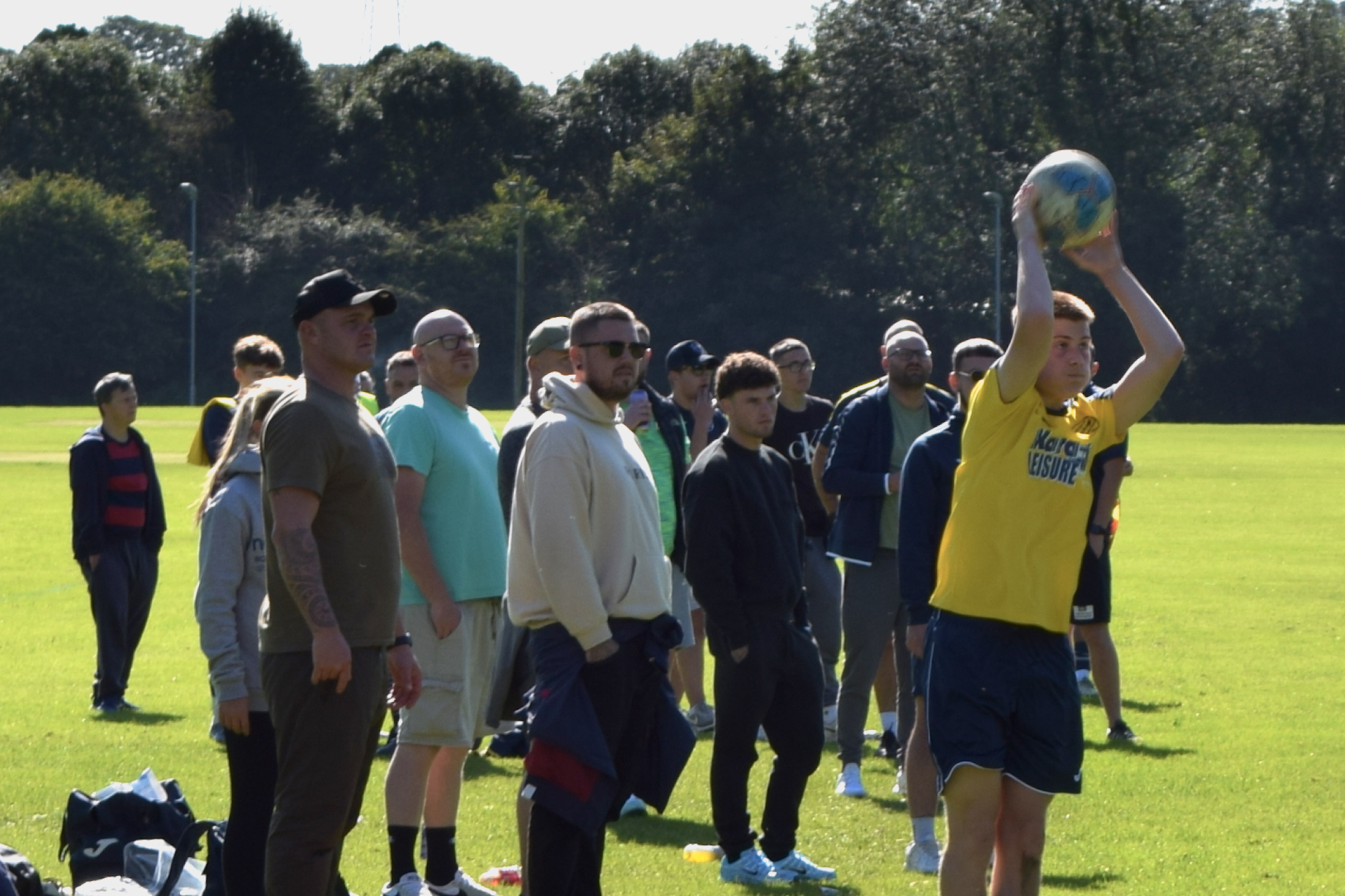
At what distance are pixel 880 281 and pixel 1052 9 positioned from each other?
503 inches

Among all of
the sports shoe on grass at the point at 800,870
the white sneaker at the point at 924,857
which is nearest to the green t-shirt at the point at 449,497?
the sports shoe on grass at the point at 800,870

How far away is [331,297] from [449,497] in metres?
1.51

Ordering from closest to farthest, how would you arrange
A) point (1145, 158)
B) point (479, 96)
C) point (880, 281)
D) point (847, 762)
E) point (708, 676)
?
point (847, 762)
point (708, 676)
point (1145, 158)
point (880, 281)
point (479, 96)

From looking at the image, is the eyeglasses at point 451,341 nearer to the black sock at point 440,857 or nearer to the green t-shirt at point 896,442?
the black sock at point 440,857

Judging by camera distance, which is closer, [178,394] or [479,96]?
[178,394]

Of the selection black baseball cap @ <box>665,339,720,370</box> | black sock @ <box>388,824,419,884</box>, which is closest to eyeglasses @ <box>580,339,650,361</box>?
black sock @ <box>388,824,419,884</box>

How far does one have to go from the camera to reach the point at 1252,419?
68.0 metres

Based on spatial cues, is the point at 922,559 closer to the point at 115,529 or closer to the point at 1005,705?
the point at 1005,705

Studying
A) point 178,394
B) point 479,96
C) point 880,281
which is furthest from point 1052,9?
point 178,394

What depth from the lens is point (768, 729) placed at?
680 centimetres

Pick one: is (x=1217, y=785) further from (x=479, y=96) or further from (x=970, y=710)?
(x=479, y=96)

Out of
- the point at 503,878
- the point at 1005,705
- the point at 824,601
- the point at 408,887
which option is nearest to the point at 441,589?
the point at 408,887

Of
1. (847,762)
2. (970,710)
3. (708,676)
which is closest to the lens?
(970,710)

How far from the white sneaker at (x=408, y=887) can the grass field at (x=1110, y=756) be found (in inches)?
14.1
